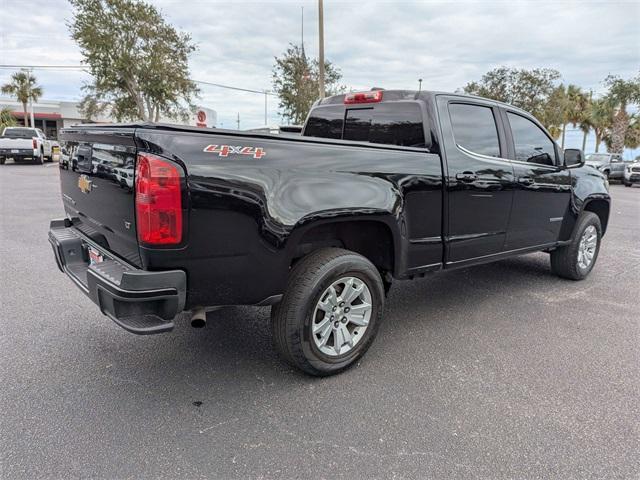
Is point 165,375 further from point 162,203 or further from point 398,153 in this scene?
point 398,153

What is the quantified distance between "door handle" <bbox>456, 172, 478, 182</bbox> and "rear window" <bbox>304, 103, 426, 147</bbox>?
392mm

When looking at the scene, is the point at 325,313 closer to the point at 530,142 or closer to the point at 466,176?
the point at 466,176

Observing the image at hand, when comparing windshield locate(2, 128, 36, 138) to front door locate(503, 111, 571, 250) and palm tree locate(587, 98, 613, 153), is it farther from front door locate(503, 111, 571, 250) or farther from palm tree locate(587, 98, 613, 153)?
palm tree locate(587, 98, 613, 153)

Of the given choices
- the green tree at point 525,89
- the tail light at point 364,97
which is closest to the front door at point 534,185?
the tail light at point 364,97

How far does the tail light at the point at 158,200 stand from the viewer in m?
2.35

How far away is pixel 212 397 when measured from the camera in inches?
113

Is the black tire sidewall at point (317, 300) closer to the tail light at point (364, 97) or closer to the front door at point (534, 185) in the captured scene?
the tail light at point (364, 97)

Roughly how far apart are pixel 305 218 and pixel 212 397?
49.4 inches

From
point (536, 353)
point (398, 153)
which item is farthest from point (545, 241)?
point (398, 153)

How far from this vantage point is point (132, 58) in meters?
25.7

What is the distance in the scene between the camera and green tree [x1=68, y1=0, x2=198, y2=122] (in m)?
25.2

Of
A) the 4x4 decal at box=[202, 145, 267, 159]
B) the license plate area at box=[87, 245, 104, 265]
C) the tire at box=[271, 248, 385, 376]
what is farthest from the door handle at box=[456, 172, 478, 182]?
the license plate area at box=[87, 245, 104, 265]

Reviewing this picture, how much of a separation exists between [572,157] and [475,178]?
1.97 metres

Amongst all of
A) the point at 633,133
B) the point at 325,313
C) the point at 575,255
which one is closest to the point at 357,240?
the point at 325,313
